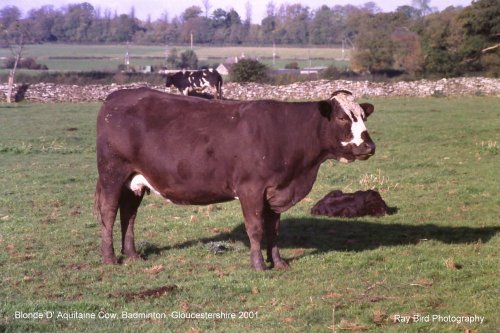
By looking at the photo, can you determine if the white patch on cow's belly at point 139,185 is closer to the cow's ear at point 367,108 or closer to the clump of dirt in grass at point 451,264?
the cow's ear at point 367,108

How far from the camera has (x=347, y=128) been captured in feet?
29.9

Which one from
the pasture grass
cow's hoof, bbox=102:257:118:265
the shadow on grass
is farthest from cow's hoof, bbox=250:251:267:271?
the pasture grass

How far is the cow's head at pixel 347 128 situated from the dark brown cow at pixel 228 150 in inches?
0.4

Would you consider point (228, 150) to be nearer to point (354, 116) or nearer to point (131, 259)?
point (354, 116)

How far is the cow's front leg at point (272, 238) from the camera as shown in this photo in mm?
9336

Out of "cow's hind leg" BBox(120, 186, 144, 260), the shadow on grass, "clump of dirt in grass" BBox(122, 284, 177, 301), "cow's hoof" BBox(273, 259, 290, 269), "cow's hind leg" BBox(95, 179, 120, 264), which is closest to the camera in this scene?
"clump of dirt in grass" BBox(122, 284, 177, 301)

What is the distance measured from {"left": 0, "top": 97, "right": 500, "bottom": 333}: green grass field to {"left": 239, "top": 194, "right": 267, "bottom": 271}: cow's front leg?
239 millimetres

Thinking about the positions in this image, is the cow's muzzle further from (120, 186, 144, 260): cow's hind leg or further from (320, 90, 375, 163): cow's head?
(120, 186, 144, 260): cow's hind leg

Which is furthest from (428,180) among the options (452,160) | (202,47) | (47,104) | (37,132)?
(202,47)

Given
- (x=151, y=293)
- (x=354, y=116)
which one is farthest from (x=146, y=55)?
(x=151, y=293)

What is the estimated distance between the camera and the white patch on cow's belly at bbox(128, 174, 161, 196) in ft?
32.0

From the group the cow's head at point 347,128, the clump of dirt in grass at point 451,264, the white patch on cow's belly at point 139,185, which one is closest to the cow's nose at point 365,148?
the cow's head at point 347,128

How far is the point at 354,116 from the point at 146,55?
96104 mm

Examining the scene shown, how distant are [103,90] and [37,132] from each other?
20.8 meters
